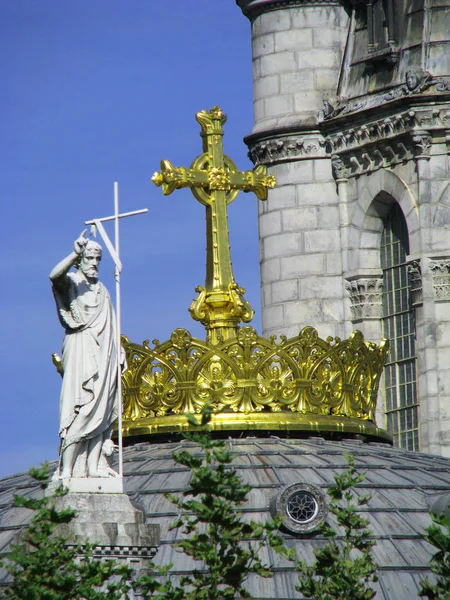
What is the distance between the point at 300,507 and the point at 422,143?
1822 centimetres

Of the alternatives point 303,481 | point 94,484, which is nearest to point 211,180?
point 303,481

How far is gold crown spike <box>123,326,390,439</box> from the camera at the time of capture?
5122cm

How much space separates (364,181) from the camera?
6688 centimetres

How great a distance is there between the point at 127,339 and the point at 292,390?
3057 mm

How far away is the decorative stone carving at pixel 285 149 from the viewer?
222 feet

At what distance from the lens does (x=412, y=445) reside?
64.1 m

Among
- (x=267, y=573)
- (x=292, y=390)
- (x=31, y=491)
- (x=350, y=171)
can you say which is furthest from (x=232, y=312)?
(x=350, y=171)

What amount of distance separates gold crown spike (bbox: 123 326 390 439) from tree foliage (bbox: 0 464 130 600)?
1051cm

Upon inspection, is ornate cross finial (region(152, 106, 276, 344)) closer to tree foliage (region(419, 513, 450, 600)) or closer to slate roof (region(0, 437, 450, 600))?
slate roof (region(0, 437, 450, 600))

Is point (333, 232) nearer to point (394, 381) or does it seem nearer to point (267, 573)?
point (394, 381)

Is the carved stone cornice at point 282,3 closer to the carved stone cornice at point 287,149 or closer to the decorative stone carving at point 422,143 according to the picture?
the carved stone cornice at point 287,149

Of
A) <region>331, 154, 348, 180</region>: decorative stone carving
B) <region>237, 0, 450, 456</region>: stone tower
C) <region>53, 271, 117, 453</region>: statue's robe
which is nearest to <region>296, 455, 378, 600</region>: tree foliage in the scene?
<region>53, 271, 117, 453</region>: statue's robe

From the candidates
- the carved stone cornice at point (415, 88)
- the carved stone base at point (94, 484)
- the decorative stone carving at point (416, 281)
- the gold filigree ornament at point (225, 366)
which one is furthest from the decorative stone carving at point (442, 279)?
the carved stone base at point (94, 484)

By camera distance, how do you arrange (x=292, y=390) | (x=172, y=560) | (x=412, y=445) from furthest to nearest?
(x=412, y=445)
(x=292, y=390)
(x=172, y=560)
